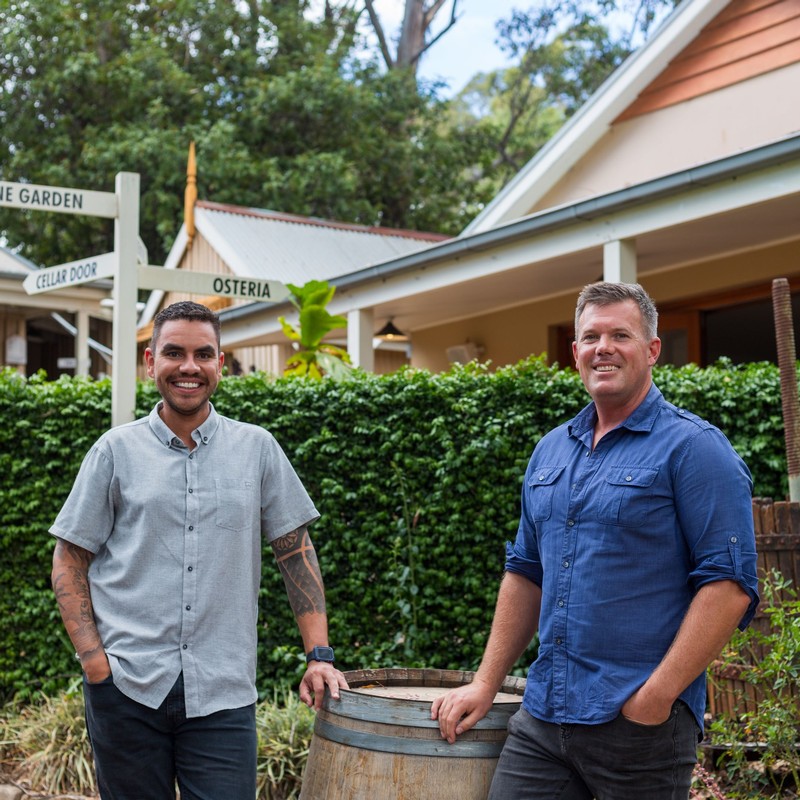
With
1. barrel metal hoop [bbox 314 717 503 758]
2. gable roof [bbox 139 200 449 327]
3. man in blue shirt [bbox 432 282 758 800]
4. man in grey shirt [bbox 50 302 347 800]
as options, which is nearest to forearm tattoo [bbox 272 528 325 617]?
man in grey shirt [bbox 50 302 347 800]

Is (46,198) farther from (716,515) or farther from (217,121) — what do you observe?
(217,121)

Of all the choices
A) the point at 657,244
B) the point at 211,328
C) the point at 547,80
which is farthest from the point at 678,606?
the point at 547,80

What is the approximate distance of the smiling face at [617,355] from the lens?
102 inches

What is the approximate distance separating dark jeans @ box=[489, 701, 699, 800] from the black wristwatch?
2.09 feet

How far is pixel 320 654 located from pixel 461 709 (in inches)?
19.3

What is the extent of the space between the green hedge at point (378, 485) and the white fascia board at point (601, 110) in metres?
4.58

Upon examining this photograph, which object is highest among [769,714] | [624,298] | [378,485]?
[624,298]

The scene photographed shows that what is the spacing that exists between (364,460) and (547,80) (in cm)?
2723

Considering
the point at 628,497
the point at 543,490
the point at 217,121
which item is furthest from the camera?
the point at 217,121

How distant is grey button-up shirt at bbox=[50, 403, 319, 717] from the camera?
9.22ft

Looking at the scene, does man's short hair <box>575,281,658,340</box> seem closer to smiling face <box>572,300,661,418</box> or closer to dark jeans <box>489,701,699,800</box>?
smiling face <box>572,300,661,418</box>

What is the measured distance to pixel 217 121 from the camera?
80.6 feet

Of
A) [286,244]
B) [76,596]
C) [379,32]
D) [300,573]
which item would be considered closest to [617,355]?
[300,573]

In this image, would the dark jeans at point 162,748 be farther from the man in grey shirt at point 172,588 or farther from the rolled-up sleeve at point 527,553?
the rolled-up sleeve at point 527,553
